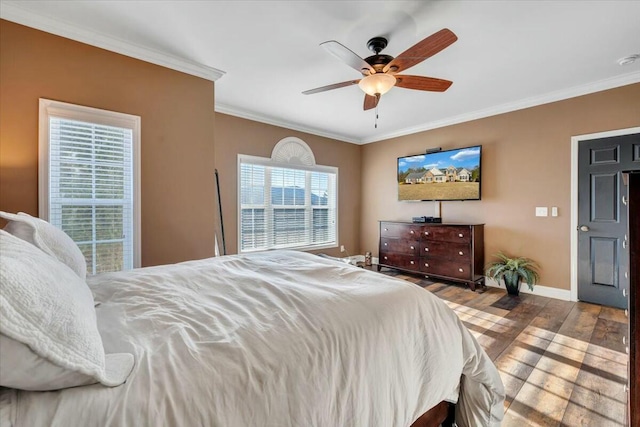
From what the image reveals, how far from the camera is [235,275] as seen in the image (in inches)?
64.8

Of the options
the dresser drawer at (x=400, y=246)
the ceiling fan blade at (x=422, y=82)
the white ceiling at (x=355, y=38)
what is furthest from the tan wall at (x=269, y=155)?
the ceiling fan blade at (x=422, y=82)

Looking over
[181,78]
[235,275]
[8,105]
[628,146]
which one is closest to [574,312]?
[628,146]

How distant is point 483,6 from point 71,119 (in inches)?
133

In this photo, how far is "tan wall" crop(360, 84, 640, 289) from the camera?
333 cm

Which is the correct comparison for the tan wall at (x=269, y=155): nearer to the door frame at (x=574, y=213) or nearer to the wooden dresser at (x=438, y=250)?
the wooden dresser at (x=438, y=250)

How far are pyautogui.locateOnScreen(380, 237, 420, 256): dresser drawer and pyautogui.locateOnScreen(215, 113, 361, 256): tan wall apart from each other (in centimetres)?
96

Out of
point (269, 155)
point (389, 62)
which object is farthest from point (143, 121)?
point (389, 62)

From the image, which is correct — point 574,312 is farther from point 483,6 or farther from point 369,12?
point 369,12

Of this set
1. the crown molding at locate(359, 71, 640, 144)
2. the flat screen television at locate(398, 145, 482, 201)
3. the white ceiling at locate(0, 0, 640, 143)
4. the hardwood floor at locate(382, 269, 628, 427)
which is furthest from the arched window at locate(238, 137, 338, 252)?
the hardwood floor at locate(382, 269, 628, 427)

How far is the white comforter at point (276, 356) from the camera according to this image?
26.4 inches

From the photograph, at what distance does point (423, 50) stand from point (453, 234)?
2.84 m

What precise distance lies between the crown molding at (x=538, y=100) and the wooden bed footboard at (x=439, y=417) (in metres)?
4.00

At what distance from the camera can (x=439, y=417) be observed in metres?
1.38

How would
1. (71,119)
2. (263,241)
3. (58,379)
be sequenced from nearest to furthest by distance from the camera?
1. (58,379)
2. (71,119)
3. (263,241)
